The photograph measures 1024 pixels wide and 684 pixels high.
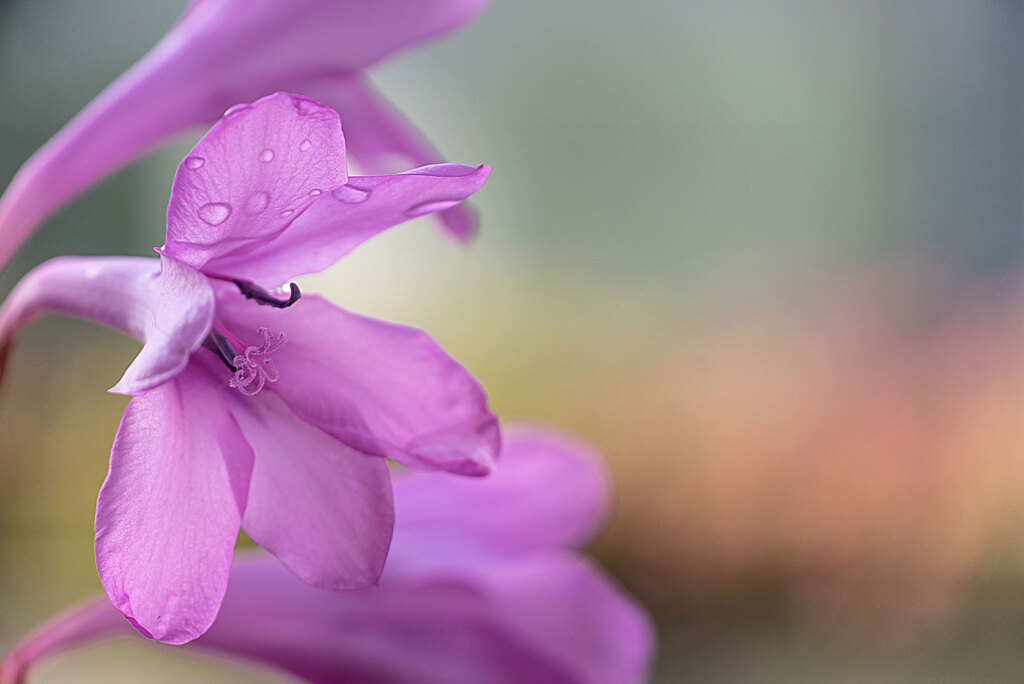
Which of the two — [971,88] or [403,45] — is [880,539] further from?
[403,45]

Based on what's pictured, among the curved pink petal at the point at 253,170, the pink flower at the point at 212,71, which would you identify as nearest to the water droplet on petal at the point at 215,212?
the curved pink petal at the point at 253,170

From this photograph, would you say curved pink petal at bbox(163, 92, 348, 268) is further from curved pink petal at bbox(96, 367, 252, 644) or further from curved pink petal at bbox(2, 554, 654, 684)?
curved pink petal at bbox(2, 554, 654, 684)

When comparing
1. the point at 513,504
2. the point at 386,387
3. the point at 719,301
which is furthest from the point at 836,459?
the point at 386,387

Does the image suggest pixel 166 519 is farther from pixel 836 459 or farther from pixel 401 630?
pixel 836 459

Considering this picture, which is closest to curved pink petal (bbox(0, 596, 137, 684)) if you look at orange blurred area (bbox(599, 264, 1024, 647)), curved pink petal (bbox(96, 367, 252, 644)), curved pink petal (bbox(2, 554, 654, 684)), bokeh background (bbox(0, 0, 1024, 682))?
curved pink petal (bbox(2, 554, 654, 684))

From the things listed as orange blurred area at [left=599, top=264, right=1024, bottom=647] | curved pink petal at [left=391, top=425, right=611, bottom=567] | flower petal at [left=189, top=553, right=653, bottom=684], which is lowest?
orange blurred area at [left=599, top=264, right=1024, bottom=647]

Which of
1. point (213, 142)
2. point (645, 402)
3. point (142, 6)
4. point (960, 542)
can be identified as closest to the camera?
point (213, 142)

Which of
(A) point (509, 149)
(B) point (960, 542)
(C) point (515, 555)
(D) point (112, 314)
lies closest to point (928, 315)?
(B) point (960, 542)
